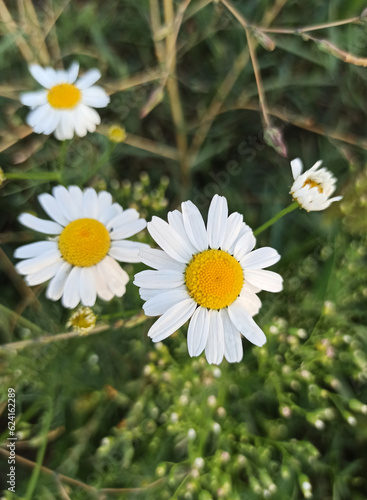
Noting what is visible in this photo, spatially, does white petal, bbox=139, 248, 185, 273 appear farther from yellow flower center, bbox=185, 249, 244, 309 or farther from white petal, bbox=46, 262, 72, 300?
white petal, bbox=46, 262, 72, 300

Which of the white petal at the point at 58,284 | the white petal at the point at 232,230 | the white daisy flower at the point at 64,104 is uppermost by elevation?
the white daisy flower at the point at 64,104

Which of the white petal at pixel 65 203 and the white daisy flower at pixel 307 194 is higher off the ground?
the white petal at pixel 65 203

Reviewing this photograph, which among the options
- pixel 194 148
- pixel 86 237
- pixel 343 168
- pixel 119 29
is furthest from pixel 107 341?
pixel 119 29

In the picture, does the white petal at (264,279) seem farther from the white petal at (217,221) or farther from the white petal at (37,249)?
the white petal at (37,249)

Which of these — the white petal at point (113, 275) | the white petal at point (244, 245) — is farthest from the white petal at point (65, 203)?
the white petal at point (244, 245)

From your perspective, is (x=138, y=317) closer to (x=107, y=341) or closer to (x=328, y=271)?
(x=107, y=341)
